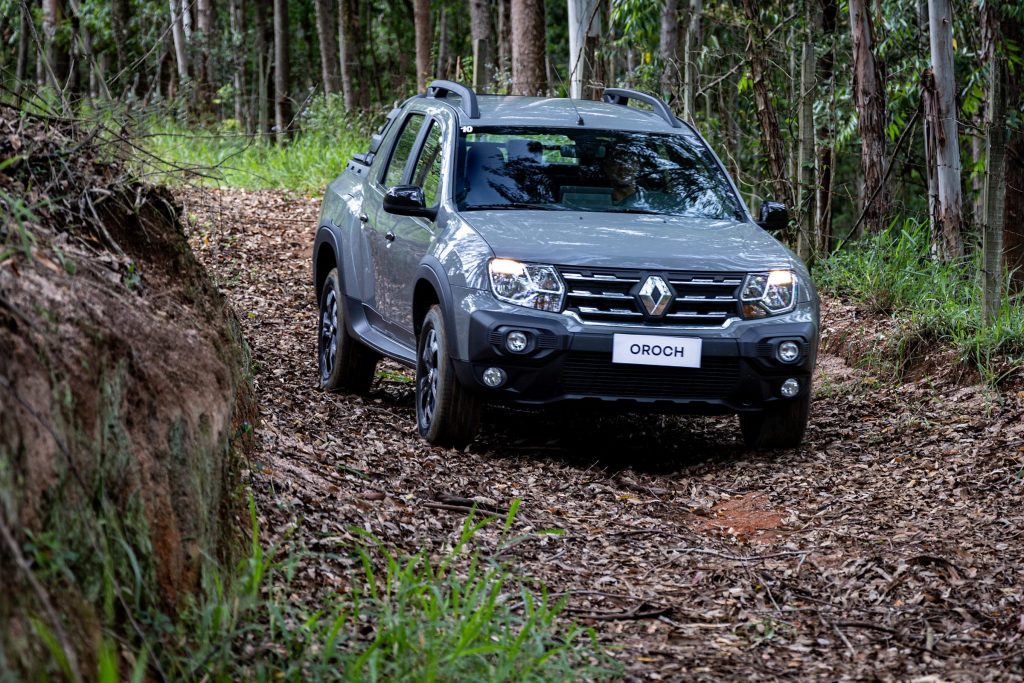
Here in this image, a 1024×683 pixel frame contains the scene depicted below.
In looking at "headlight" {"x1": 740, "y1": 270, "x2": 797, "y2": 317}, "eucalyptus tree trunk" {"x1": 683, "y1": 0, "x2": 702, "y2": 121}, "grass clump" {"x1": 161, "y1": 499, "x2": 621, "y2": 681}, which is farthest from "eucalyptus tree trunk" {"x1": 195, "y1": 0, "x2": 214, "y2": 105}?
"grass clump" {"x1": 161, "y1": 499, "x2": 621, "y2": 681}

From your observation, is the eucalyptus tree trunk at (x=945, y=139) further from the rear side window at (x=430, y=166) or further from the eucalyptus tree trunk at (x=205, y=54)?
the eucalyptus tree trunk at (x=205, y=54)

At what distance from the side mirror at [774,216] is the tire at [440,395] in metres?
1.88

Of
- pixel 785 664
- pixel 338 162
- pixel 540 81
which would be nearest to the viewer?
pixel 785 664

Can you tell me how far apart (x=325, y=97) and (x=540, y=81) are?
6559 mm

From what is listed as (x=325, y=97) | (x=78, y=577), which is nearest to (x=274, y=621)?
(x=78, y=577)

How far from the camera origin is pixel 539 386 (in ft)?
20.2

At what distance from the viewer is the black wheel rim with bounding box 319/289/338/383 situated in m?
8.34

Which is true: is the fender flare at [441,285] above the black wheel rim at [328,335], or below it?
above

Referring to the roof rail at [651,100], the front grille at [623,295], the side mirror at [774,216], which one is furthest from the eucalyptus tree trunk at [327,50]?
the front grille at [623,295]

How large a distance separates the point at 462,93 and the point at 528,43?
669cm

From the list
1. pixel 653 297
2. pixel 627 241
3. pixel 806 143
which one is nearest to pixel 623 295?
pixel 653 297

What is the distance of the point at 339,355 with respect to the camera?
26.7 feet

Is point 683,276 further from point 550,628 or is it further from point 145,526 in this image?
point 145,526

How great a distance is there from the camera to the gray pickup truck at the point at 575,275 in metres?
6.14
